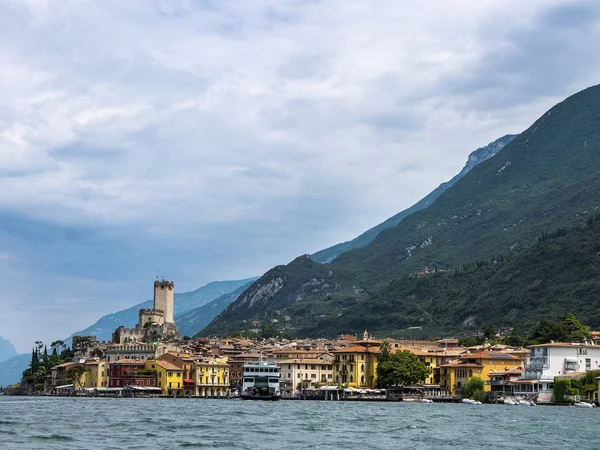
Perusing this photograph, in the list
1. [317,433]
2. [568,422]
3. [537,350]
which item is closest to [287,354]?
[537,350]

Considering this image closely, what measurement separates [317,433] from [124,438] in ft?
48.6

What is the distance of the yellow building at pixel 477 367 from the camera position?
15462cm

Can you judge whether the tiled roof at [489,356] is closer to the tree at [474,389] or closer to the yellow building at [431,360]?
the tree at [474,389]

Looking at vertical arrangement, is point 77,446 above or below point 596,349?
below

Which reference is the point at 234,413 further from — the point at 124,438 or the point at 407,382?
the point at 407,382

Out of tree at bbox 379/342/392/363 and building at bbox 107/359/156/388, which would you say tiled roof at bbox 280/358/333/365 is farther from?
building at bbox 107/359/156/388

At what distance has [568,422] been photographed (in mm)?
92750

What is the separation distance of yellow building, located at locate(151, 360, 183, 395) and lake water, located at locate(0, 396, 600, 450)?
65.3 metres

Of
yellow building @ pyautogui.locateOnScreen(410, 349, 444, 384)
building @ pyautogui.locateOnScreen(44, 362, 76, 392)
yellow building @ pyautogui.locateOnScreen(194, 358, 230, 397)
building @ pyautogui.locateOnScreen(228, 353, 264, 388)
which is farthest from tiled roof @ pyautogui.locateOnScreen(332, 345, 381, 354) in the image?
building @ pyautogui.locateOnScreen(44, 362, 76, 392)

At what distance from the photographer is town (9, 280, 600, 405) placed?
470 ft

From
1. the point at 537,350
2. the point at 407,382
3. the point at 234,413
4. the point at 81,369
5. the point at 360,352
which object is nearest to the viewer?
the point at 234,413

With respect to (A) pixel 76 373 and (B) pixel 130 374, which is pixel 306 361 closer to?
(B) pixel 130 374

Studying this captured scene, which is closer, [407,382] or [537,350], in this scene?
[537,350]

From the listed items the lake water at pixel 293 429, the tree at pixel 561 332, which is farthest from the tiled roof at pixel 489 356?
the lake water at pixel 293 429
